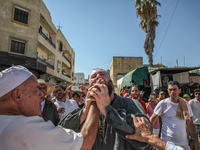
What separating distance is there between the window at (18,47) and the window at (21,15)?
2192mm

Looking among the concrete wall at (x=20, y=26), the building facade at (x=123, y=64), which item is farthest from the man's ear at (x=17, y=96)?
the building facade at (x=123, y=64)

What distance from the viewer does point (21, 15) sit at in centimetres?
1384

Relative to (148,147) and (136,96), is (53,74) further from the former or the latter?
(148,147)

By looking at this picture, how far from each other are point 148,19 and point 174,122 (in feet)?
48.5

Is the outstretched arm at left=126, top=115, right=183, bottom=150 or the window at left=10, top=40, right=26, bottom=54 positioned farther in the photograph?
the window at left=10, top=40, right=26, bottom=54

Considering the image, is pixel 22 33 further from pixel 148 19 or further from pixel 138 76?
pixel 148 19

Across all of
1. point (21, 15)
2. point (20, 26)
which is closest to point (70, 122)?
point (20, 26)

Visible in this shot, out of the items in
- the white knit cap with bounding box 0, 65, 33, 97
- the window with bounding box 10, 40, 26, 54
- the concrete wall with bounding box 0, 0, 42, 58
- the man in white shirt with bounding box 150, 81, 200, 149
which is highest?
the concrete wall with bounding box 0, 0, 42, 58

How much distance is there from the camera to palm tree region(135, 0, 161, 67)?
15.4 meters

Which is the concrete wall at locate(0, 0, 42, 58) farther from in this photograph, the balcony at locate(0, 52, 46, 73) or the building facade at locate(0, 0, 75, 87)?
the balcony at locate(0, 52, 46, 73)

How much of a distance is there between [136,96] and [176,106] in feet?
4.67

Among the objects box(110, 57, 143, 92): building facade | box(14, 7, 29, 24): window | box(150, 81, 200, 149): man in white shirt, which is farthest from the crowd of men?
box(110, 57, 143, 92): building facade

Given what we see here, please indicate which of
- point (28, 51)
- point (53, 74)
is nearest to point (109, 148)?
point (28, 51)

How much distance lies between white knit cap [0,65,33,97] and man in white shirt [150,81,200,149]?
11.5ft
